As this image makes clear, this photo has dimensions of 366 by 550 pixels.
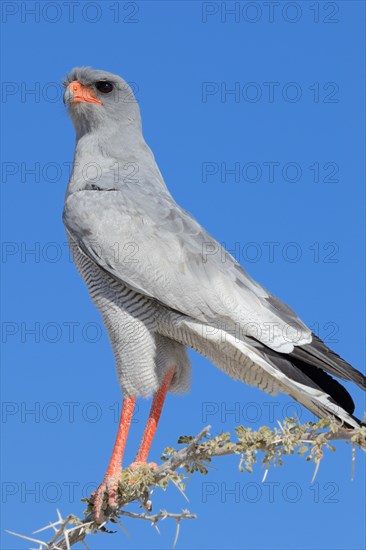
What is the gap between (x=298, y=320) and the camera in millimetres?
6172

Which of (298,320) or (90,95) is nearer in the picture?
(298,320)

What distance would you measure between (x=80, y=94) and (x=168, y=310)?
2.62 metres

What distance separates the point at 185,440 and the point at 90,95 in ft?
12.1

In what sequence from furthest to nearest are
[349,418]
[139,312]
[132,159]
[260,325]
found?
1. [132,159]
2. [139,312]
3. [260,325]
4. [349,418]

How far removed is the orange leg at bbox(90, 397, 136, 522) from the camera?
239 inches

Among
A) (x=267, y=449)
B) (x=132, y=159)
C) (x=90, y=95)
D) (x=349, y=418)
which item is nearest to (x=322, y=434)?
(x=267, y=449)

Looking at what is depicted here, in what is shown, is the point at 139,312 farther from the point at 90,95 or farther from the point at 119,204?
the point at 90,95

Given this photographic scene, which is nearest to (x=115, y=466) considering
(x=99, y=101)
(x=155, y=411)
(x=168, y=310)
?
(x=155, y=411)

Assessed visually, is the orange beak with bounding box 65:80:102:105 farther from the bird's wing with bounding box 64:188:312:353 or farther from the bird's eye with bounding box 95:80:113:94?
the bird's wing with bounding box 64:188:312:353

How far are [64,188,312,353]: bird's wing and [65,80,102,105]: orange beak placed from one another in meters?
1.23

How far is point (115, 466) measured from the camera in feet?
20.7

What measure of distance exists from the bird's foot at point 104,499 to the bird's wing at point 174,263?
1.44 meters

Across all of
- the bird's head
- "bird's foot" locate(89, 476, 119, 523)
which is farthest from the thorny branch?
the bird's head

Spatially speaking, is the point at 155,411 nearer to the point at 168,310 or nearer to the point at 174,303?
the point at 168,310
